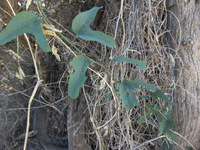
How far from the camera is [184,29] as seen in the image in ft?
3.37

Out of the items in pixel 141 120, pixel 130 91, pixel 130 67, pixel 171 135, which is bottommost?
pixel 171 135

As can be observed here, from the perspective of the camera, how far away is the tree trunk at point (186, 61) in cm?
101

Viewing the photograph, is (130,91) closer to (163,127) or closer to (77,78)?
(77,78)

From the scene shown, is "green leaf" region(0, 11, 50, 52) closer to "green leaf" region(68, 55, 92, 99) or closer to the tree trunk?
"green leaf" region(68, 55, 92, 99)

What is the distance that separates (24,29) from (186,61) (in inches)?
36.6

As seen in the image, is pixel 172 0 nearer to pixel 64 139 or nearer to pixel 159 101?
pixel 159 101

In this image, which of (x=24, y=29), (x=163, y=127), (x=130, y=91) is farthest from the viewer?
(x=163, y=127)

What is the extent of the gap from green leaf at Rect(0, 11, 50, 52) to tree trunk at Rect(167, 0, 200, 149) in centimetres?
81

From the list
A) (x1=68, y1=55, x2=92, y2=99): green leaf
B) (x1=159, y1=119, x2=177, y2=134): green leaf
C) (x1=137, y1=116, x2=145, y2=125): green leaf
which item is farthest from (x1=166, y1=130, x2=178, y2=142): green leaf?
(x1=68, y1=55, x2=92, y2=99): green leaf

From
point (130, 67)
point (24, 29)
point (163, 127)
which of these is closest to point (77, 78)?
point (24, 29)

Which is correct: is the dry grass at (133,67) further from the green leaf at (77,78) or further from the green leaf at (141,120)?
the green leaf at (77,78)

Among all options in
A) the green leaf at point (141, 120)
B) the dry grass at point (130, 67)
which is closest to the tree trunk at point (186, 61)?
the dry grass at point (130, 67)

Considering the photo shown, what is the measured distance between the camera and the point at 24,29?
1.84 ft

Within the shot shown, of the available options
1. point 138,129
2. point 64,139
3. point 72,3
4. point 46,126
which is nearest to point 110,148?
point 138,129
